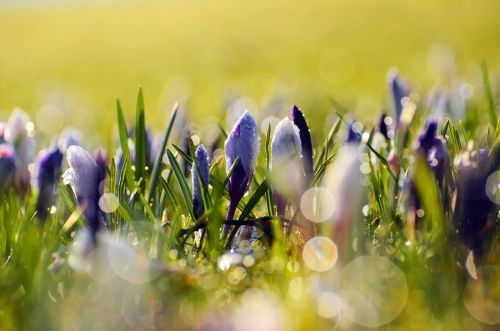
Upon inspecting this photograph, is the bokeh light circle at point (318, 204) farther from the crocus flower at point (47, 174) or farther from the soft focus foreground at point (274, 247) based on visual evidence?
the crocus flower at point (47, 174)

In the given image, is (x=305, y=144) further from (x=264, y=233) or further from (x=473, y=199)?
(x=473, y=199)

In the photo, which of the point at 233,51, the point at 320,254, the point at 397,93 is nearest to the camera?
the point at 320,254

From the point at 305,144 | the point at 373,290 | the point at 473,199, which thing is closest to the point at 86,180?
the point at 305,144

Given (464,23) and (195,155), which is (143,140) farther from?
(464,23)

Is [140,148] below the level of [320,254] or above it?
above

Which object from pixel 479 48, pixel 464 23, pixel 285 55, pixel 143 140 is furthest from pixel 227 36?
pixel 143 140

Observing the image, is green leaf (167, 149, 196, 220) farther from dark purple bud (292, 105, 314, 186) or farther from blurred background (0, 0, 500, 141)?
blurred background (0, 0, 500, 141)
